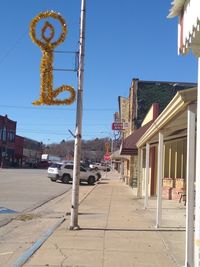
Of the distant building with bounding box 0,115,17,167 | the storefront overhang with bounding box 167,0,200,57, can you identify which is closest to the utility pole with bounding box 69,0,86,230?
the storefront overhang with bounding box 167,0,200,57

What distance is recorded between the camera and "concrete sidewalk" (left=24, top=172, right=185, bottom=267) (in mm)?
9078

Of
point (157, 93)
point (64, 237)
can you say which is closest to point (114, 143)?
point (157, 93)

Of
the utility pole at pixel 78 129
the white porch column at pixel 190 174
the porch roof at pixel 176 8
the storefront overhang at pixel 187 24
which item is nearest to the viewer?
the storefront overhang at pixel 187 24

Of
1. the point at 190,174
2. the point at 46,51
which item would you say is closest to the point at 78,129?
the point at 46,51

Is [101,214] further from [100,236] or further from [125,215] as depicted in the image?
[100,236]

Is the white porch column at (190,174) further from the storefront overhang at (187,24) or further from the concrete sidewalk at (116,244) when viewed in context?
the storefront overhang at (187,24)

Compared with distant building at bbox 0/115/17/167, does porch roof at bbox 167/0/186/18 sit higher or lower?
lower

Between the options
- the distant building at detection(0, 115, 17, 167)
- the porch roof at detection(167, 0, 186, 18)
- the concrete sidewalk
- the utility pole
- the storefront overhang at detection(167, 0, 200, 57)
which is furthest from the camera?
the distant building at detection(0, 115, 17, 167)

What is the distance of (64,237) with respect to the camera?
1174cm

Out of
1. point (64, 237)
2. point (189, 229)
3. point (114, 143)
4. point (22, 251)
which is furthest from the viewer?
point (114, 143)

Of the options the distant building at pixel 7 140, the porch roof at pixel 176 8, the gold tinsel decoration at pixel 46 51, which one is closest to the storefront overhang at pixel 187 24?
the porch roof at pixel 176 8

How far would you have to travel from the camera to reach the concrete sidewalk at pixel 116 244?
908cm

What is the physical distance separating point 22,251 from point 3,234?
9.56 ft

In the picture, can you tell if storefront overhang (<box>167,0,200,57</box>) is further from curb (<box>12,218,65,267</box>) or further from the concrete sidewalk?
curb (<box>12,218,65,267</box>)
